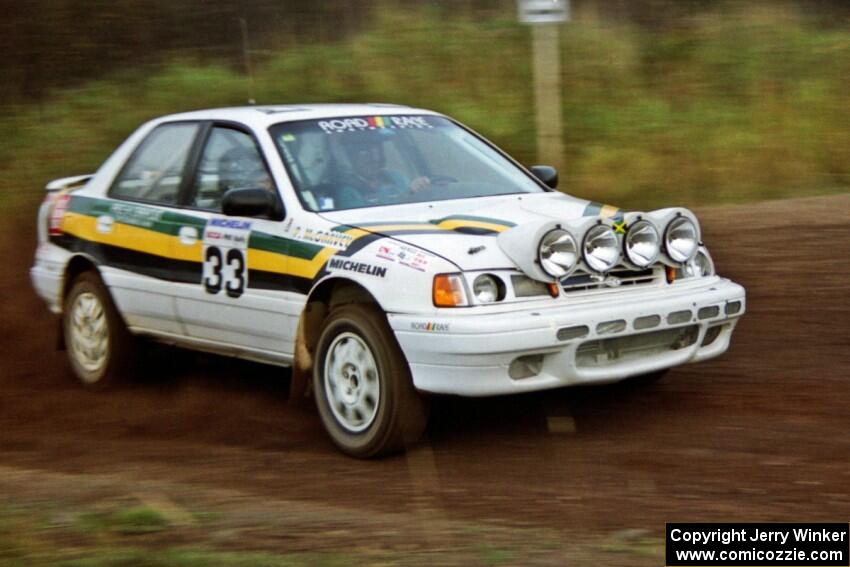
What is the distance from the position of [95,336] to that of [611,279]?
11.3 feet

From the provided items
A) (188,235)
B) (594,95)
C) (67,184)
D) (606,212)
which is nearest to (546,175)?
(606,212)

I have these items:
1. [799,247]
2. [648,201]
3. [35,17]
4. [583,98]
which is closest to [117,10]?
[35,17]

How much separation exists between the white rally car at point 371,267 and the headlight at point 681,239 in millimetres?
11

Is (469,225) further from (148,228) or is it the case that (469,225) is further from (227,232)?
(148,228)

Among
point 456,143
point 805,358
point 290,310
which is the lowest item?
point 805,358

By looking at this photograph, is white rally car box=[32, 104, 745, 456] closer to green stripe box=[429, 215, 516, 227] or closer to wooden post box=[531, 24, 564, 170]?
green stripe box=[429, 215, 516, 227]

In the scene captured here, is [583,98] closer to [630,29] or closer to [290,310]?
[630,29]

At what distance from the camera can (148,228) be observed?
746 cm

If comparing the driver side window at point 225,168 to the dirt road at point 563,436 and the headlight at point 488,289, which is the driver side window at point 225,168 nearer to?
the dirt road at point 563,436

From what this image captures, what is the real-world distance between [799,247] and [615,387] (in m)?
2.69

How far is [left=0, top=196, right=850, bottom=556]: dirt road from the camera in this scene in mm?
5285

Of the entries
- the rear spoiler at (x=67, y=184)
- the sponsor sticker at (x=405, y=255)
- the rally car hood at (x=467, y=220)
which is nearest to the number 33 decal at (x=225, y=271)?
the rally car hood at (x=467, y=220)

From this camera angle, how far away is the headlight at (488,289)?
5773mm

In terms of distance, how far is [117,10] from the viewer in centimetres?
1688
